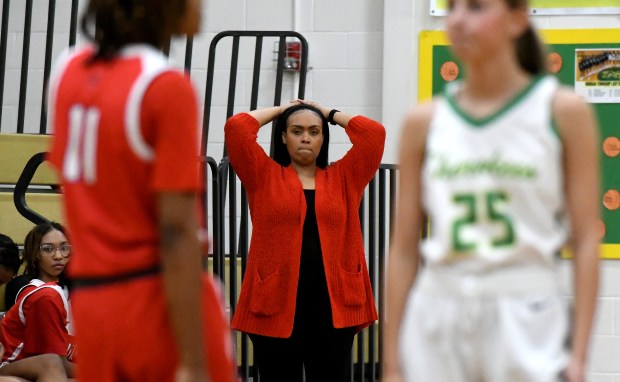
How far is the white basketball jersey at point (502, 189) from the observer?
1879mm

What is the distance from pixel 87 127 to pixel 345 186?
2430mm

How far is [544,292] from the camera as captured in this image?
1.87m

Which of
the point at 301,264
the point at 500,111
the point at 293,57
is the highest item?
the point at 293,57

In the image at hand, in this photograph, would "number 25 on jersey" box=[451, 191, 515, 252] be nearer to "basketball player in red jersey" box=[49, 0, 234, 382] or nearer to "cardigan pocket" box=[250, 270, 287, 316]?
"basketball player in red jersey" box=[49, 0, 234, 382]

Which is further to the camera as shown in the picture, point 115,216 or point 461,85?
point 461,85

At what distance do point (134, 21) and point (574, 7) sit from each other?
4.33 metres

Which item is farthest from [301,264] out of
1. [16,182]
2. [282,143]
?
[16,182]

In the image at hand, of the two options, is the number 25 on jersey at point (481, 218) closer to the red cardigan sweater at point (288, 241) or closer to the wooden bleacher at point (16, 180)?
the red cardigan sweater at point (288, 241)

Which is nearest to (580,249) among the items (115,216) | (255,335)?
(115,216)

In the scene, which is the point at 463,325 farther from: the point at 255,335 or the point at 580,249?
the point at 255,335

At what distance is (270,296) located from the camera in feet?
13.4

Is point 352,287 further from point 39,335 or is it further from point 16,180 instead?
point 16,180

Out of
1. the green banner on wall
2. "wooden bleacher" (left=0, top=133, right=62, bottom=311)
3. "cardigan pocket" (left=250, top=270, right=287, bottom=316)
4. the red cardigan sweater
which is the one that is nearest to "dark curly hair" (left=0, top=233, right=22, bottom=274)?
"wooden bleacher" (left=0, top=133, right=62, bottom=311)

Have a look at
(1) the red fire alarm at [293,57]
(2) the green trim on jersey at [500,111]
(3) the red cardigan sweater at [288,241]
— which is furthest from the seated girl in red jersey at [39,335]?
(2) the green trim on jersey at [500,111]
